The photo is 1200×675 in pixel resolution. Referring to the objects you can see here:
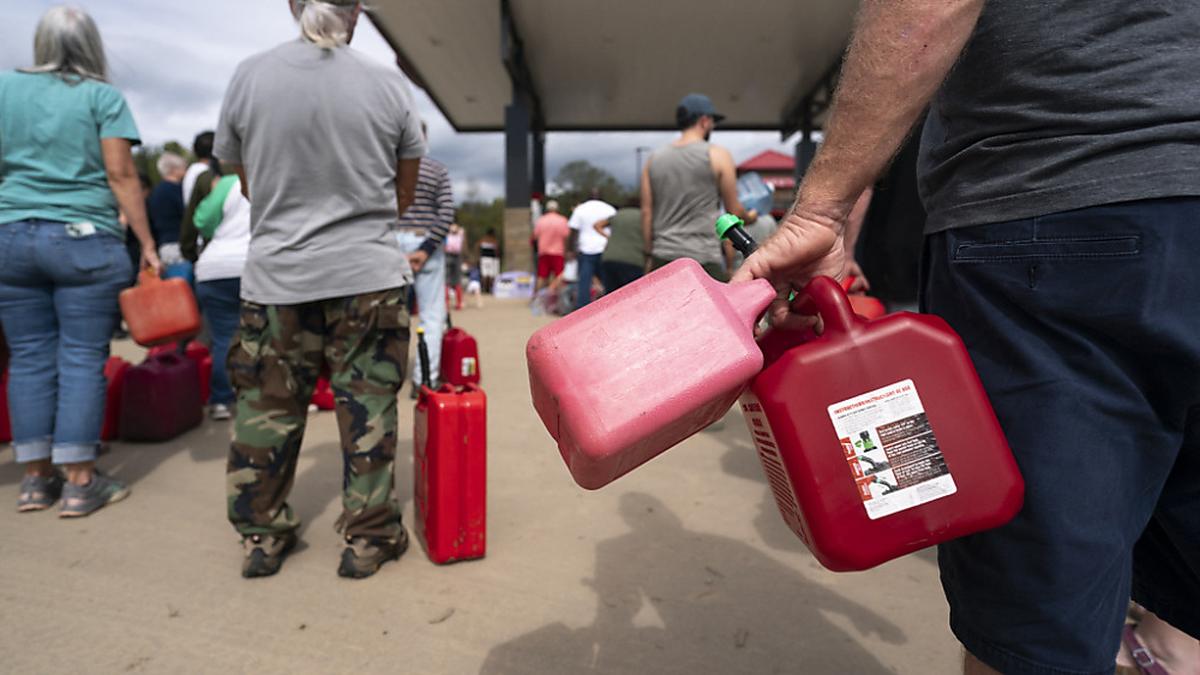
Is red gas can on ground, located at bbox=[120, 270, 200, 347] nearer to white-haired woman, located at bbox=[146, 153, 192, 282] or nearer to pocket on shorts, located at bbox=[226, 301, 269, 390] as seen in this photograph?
pocket on shorts, located at bbox=[226, 301, 269, 390]

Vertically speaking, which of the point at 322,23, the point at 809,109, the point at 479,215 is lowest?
the point at 479,215

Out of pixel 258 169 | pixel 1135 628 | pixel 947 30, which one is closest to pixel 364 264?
pixel 258 169

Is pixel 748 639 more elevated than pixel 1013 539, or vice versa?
pixel 1013 539

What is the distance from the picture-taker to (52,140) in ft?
8.21

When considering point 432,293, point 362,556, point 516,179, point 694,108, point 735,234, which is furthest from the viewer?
point 516,179

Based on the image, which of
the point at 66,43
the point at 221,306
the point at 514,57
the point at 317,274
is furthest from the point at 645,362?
the point at 514,57

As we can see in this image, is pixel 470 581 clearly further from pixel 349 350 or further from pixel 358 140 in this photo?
Answer: pixel 358 140

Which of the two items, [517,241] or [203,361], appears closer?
[203,361]

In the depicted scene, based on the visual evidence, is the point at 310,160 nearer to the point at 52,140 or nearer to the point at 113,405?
the point at 52,140

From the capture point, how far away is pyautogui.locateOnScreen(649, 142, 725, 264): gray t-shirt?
11.5 ft

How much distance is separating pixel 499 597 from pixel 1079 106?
1774mm

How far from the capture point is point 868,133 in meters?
0.89

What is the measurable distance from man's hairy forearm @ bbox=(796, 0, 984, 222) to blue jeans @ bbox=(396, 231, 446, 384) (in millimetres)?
3117

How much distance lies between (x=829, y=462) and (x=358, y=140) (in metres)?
1.72
